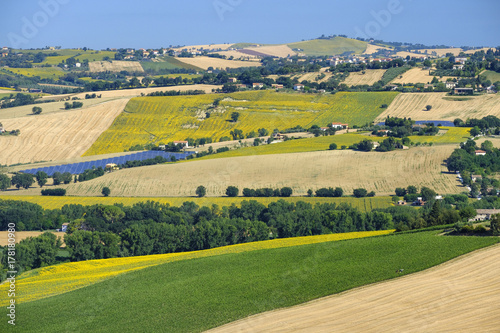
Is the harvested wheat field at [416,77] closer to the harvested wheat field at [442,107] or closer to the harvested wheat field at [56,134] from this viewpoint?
the harvested wheat field at [442,107]

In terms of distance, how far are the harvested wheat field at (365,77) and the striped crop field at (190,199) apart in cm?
7615

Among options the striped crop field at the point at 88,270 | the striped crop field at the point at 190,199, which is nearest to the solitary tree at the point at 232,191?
the striped crop field at the point at 190,199

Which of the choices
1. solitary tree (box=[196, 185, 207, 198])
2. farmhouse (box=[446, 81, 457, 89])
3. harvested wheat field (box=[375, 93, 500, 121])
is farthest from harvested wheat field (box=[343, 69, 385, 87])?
solitary tree (box=[196, 185, 207, 198])

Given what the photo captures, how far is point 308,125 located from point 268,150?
2344 centimetres

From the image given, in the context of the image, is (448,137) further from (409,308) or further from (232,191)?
(409,308)

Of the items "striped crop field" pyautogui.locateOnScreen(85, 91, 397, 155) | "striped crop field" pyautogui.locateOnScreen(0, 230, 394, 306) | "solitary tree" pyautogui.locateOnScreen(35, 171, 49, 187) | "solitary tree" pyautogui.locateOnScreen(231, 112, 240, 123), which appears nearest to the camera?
"striped crop field" pyautogui.locateOnScreen(0, 230, 394, 306)

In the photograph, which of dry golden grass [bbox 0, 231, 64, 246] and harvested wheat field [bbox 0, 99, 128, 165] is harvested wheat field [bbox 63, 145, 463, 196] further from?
harvested wheat field [bbox 0, 99, 128, 165]

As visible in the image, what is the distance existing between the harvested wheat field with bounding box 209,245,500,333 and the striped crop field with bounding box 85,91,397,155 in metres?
74.1

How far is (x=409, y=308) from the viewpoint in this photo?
91.4ft

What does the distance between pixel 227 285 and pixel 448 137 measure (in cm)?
6458

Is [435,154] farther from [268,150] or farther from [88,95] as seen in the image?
[88,95]

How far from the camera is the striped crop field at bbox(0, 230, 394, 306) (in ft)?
120

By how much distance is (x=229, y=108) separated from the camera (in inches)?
4678

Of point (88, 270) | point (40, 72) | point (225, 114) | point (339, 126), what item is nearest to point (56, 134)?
point (225, 114)
